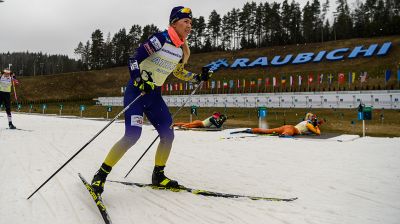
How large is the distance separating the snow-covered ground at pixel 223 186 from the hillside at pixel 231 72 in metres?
37.2

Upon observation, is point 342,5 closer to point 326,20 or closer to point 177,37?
point 326,20

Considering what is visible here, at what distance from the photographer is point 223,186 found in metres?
4.06

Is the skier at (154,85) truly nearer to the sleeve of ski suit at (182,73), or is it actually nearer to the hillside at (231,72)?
the sleeve of ski suit at (182,73)

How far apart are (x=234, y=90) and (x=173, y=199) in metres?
48.3

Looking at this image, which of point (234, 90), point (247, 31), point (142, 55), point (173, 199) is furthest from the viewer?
point (247, 31)

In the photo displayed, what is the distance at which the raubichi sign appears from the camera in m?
50.0

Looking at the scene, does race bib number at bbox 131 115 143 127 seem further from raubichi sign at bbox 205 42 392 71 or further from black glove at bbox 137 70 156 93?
raubichi sign at bbox 205 42 392 71

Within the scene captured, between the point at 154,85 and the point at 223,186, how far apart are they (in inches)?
62.8

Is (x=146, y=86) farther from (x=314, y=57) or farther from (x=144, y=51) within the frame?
(x=314, y=57)

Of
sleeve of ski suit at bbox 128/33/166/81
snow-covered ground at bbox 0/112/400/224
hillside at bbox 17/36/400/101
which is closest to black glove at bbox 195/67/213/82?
sleeve of ski suit at bbox 128/33/166/81

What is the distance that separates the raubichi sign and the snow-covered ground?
46.8 m

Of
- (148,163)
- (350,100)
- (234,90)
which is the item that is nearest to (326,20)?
(234,90)

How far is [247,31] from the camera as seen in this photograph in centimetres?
8538

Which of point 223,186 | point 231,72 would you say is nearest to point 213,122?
point 223,186
